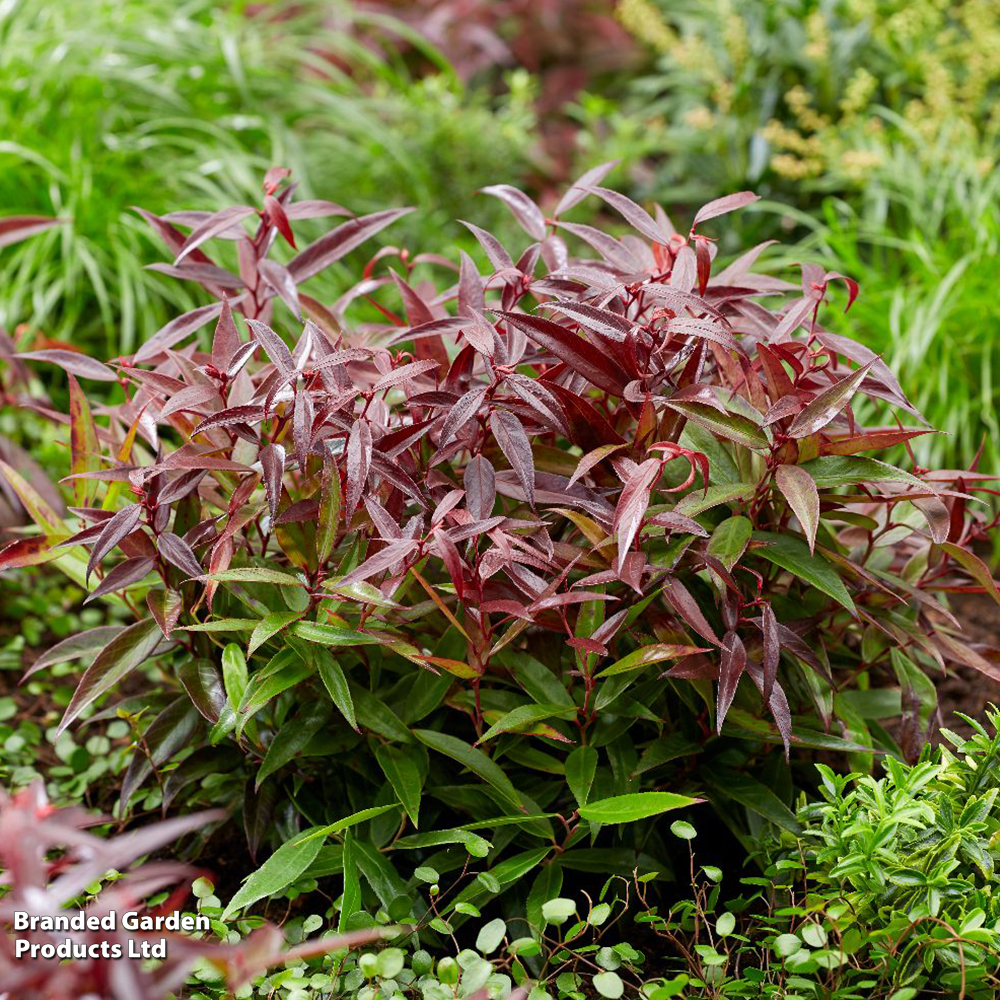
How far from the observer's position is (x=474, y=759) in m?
1.60

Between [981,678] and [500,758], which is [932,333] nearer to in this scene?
[981,678]

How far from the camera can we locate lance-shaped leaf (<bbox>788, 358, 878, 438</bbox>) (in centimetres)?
141

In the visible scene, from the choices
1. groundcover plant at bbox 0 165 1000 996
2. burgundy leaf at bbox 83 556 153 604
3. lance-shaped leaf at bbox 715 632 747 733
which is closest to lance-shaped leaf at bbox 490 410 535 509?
groundcover plant at bbox 0 165 1000 996

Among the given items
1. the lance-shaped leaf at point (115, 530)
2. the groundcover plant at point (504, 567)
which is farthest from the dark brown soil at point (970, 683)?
the lance-shaped leaf at point (115, 530)

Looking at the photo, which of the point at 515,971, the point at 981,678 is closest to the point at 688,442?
the point at 515,971

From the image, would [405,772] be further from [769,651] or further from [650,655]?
[769,651]

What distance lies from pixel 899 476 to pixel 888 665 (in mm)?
665

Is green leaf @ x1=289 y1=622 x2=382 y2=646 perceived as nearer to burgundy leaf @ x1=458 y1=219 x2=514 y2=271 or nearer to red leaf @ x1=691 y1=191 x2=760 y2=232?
burgundy leaf @ x1=458 y1=219 x2=514 y2=271

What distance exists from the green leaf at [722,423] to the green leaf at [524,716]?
0.45m

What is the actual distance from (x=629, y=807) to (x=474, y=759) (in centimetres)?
25

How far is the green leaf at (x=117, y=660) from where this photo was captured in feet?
5.19

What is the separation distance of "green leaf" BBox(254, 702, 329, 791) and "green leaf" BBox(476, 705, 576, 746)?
270 millimetres

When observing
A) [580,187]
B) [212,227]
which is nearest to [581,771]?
[580,187]

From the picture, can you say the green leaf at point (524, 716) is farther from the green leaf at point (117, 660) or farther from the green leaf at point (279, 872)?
the green leaf at point (117, 660)
